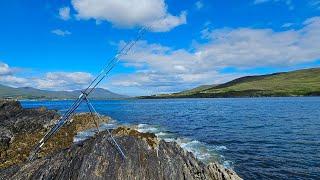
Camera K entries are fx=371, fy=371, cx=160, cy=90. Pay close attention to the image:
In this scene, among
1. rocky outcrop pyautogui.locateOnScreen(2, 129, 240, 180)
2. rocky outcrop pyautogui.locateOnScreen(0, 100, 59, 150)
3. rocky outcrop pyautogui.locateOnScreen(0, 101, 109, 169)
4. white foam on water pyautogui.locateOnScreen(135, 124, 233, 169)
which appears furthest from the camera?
rocky outcrop pyautogui.locateOnScreen(0, 100, 59, 150)

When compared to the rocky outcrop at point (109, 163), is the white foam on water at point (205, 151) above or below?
below

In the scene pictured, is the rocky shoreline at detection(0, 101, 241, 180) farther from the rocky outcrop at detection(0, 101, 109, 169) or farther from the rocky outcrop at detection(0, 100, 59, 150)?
the rocky outcrop at detection(0, 100, 59, 150)

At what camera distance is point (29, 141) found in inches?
1779

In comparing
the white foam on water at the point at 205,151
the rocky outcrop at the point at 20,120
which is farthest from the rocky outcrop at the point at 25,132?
the white foam on water at the point at 205,151

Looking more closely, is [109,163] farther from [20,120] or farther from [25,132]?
[20,120]

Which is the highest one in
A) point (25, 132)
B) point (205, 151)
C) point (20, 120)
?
point (20, 120)

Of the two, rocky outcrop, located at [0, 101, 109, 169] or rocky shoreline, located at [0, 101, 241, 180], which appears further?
rocky outcrop, located at [0, 101, 109, 169]

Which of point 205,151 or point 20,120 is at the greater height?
point 20,120

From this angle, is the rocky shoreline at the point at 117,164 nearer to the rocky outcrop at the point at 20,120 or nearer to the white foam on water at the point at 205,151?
the white foam on water at the point at 205,151

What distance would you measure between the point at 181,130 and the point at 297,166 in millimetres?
36137

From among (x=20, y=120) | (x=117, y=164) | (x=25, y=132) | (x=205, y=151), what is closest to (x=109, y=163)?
(x=117, y=164)

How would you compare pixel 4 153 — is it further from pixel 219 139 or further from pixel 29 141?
pixel 219 139

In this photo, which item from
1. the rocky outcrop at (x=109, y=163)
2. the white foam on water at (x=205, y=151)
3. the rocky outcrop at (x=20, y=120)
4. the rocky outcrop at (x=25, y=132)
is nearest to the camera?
the rocky outcrop at (x=109, y=163)

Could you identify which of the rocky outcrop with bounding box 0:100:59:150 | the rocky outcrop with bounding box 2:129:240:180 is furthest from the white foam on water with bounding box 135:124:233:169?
the rocky outcrop with bounding box 0:100:59:150
